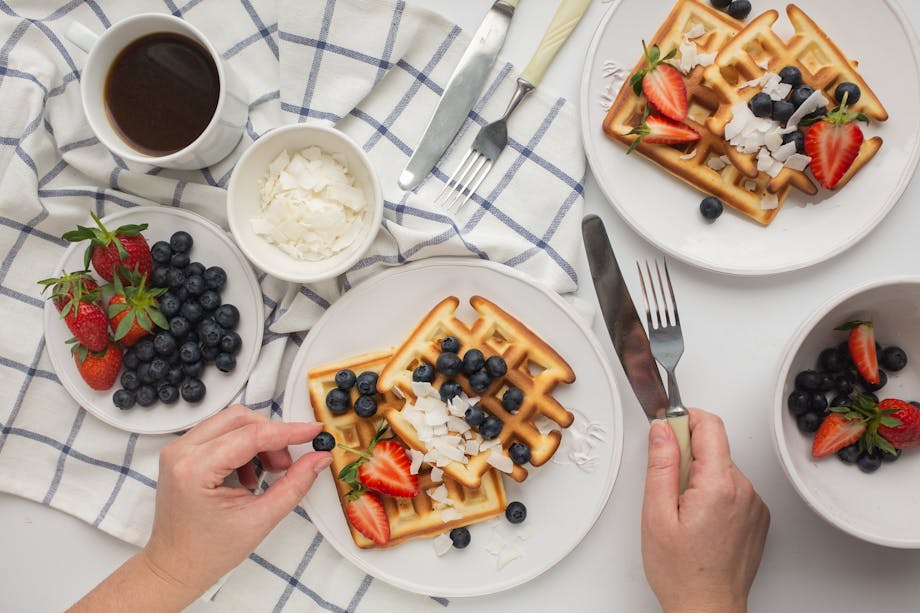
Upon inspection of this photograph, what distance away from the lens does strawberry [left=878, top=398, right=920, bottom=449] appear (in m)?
1.73

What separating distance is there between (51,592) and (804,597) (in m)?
2.03

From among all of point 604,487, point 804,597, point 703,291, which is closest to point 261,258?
point 604,487

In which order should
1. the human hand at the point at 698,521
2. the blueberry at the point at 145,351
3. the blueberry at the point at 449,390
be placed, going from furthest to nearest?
the blueberry at the point at 145,351 → the blueberry at the point at 449,390 → the human hand at the point at 698,521

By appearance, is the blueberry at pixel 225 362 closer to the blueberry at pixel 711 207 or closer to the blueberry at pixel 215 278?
the blueberry at pixel 215 278

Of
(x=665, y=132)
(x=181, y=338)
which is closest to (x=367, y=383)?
(x=181, y=338)

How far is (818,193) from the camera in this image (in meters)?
1.89

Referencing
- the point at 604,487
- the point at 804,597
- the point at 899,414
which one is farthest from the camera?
the point at 804,597

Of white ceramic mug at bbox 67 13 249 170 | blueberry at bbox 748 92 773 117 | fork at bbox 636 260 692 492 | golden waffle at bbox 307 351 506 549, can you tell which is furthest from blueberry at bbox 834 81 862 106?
white ceramic mug at bbox 67 13 249 170

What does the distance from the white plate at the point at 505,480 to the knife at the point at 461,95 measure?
26 cm

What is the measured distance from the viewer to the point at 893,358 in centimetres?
182

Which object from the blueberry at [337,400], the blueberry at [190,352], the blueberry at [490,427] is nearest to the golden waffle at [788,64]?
the blueberry at [490,427]

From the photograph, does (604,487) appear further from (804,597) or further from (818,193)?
(818,193)

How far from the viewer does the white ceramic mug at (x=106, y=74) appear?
1.73m

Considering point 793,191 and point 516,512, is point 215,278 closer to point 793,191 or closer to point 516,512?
point 516,512
